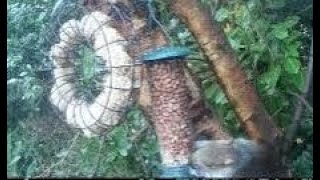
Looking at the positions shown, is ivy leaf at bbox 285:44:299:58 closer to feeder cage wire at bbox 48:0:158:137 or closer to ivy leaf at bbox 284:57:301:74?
ivy leaf at bbox 284:57:301:74

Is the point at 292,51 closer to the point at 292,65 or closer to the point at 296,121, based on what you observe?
the point at 292,65

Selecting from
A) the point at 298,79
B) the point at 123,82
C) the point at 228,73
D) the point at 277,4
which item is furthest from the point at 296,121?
the point at 123,82

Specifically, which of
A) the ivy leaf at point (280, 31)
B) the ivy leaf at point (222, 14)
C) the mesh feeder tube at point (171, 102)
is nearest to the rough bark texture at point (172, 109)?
the mesh feeder tube at point (171, 102)

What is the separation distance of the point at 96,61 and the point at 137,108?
0.17 metres

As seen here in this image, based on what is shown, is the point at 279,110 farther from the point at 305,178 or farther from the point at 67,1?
the point at 67,1

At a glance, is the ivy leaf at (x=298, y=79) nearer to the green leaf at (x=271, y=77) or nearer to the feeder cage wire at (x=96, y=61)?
the green leaf at (x=271, y=77)

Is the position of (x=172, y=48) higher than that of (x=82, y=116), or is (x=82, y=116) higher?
(x=172, y=48)

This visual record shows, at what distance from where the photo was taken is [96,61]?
1.60 metres

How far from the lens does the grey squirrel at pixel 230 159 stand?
1538 mm

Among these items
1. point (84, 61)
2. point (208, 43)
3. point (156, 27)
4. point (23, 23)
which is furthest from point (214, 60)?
point (23, 23)

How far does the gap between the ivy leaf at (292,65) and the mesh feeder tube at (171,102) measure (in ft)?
0.92

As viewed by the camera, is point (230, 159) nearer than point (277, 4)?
Yes
